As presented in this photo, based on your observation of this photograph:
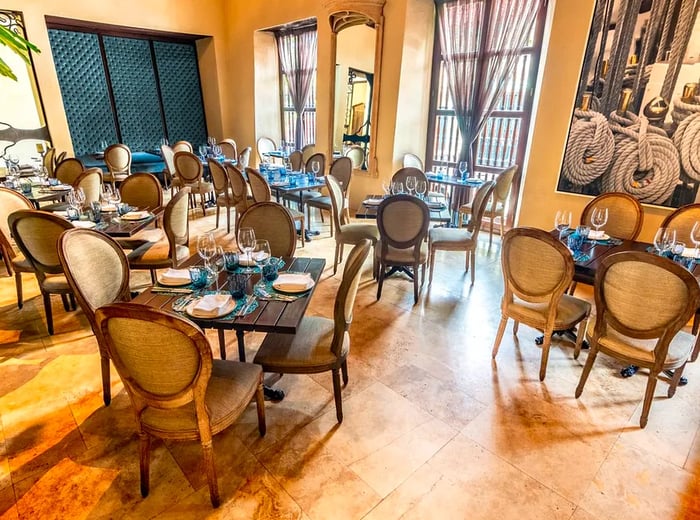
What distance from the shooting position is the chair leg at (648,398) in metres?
2.10

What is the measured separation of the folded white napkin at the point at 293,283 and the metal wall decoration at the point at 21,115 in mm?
6276

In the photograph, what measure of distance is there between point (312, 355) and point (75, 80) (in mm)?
7996

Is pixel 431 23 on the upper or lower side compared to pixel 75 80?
upper

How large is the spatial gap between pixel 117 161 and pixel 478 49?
582 centimetres

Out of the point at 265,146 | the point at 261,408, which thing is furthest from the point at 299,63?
the point at 261,408

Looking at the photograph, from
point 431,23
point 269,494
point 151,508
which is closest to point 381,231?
point 269,494

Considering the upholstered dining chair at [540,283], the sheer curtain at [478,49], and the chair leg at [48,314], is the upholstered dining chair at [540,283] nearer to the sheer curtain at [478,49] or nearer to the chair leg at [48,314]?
the chair leg at [48,314]

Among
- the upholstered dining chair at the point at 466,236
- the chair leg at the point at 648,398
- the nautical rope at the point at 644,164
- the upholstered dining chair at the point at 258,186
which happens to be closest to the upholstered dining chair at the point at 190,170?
the upholstered dining chair at the point at 258,186

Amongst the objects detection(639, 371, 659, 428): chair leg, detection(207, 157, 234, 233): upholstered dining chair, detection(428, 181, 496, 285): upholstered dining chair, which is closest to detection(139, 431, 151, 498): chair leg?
detection(639, 371, 659, 428): chair leg

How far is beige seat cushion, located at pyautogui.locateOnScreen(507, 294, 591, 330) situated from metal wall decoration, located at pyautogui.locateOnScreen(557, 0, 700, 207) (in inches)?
84.4

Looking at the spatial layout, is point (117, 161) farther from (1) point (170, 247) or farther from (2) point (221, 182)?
(1) point (170, 247)

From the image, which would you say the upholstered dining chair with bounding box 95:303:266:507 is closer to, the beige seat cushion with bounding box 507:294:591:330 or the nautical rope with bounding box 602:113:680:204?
the beige seat cushion with bounding box 507:294:591:330

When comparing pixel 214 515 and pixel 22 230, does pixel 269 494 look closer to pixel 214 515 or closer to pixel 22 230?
pixel 214 515

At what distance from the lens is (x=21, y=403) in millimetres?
2314
